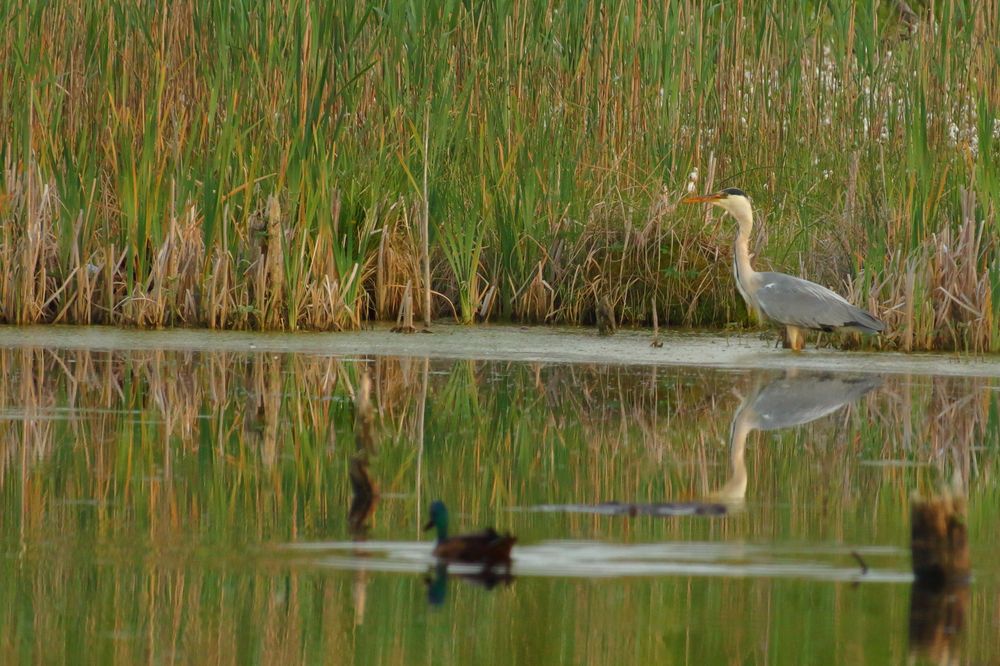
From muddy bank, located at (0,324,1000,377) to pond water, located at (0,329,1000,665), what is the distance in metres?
0.19

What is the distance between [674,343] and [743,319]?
95 centimetres

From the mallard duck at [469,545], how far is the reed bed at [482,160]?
14.6 ft

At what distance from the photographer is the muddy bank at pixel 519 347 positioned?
322 inches

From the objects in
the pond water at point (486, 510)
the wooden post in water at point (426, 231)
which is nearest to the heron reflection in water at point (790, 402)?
the pond water at point (486, 510)

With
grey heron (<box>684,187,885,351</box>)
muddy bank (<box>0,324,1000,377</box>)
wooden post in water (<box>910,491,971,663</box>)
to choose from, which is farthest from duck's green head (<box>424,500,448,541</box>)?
grey heron (<box>684,187,885,351</box>)

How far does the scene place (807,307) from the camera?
8.24 metres

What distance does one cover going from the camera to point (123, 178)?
8.70m

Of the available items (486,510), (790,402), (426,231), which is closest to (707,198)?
(426,231)

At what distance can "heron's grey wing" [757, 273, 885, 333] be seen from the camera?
26.8 ft

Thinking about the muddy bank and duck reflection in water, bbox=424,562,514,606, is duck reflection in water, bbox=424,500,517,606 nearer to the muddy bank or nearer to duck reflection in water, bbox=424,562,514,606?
duck reflection in water, bbox=424,562,514,606

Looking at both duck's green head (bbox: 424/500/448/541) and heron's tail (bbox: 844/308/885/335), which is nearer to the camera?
duck's green head (bbox: 424/500/448/541)

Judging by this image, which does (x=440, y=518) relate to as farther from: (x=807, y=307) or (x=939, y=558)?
(x=807, y=307)

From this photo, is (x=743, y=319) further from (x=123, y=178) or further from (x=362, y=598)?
(x=362, y=598)

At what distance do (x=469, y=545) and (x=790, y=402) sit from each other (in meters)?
3.22
